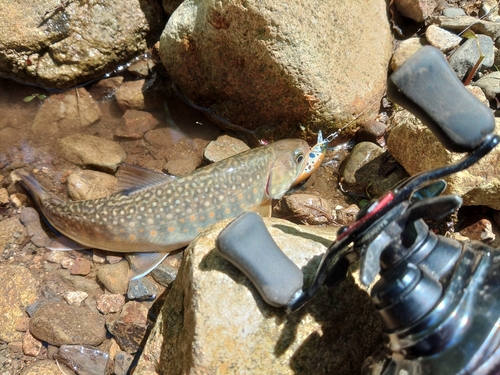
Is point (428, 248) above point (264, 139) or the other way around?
above

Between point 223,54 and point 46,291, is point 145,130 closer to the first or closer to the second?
point 223,54

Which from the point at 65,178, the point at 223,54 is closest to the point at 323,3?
the point at 223,54

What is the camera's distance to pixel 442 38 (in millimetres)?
5062

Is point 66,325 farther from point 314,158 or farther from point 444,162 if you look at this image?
point 444,162

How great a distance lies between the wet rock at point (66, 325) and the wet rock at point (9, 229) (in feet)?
2.69

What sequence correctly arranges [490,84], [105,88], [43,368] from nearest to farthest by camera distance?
1. [43,368]
2. [490,84]
3. [105,88]

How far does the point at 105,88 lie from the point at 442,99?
14.6 ft

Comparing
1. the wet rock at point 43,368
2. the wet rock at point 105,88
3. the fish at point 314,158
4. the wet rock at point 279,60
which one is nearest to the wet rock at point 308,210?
the fish at point 314,158

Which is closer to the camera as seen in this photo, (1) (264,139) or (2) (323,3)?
(2) (323,3)

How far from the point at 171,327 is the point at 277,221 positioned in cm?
99

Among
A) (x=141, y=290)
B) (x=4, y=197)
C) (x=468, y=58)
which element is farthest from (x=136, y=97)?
(x=468, y=58)

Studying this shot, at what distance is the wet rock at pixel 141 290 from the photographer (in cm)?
391

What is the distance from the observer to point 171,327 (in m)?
2.96

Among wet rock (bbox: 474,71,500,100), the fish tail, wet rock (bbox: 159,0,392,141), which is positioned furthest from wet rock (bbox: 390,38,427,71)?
the fish tail
